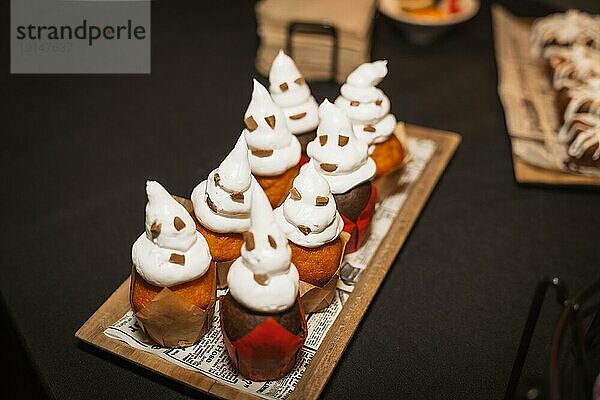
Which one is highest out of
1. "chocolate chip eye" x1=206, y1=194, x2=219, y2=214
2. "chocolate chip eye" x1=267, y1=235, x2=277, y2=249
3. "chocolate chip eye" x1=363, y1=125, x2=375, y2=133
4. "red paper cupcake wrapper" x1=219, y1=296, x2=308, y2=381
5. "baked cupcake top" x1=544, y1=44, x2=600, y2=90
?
"baked cupcake top" x1=544, y1=44, x2=600, y2=90

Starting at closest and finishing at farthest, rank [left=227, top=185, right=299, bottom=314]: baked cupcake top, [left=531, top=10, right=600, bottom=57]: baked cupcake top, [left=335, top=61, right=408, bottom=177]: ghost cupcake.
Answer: [left=227, top=185, right=299, bottom=314]: baked cupcake top < [left=335, top=61, right=408, bottom=177]: ghost cupcake < [left=531, top=10, right=600, bottom=57]: baked cupcake top

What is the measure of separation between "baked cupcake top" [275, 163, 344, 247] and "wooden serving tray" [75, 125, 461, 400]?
152 millimetres

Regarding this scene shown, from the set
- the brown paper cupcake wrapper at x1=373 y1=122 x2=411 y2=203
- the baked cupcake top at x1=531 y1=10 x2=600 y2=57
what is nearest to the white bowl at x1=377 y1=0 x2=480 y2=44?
the baked cupcake top at x1=531 y1=10 x2=600 y2=57

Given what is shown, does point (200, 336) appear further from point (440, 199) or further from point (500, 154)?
point (500, 154)

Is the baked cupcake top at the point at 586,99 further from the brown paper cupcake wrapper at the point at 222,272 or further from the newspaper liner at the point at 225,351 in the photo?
the brown paper cupcake wrapper at the point at 222,272

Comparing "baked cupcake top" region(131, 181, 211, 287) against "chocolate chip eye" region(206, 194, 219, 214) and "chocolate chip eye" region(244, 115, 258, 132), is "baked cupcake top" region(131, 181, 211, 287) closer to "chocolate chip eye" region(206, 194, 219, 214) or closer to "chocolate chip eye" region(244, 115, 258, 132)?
"chocolate chip eye" region(206, 194, 219, 214)

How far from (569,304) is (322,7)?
1249 millimetres

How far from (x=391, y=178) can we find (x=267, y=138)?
1.09 ft

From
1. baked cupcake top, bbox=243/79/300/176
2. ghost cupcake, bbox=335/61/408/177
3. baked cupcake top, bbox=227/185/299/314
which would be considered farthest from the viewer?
ghost cupcake, bbox=335/61/408/177

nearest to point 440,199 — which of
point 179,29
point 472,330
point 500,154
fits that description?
point 500,154

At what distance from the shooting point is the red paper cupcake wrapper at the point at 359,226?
4.06 feet

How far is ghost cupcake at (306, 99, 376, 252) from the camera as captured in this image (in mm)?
1199

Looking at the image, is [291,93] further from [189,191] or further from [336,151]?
[189,191]

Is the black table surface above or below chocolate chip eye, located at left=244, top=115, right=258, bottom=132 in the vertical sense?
below
